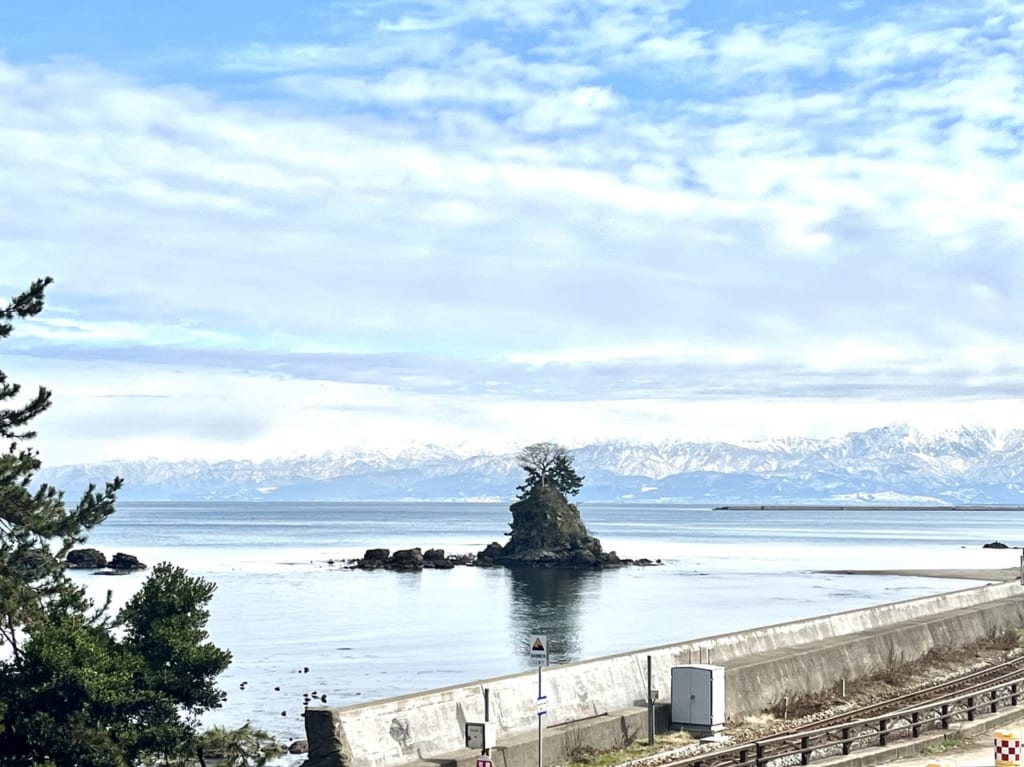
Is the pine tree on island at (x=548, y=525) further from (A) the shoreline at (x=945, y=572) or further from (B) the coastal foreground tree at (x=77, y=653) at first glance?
(B) the coastal foreground tree at (x=77, y=653)

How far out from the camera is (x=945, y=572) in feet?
454

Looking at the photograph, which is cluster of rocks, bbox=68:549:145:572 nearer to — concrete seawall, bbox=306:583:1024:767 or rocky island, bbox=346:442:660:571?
rocky island, bbox=346:442:660:571

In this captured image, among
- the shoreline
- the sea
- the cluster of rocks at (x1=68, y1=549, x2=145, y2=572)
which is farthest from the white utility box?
the cluster of rocks at (x1=68, y1=549, x2=145, y2=572)

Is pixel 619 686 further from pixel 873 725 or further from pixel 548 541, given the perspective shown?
pixel 548 541

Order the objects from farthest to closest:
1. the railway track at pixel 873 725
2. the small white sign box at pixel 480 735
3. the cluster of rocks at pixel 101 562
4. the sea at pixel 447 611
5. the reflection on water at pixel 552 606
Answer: the cluster of rocks at pixel 101 562 → the reflection on water at pixel 552 606 → the sea at pixel 447 611 → the railway track at pixel 873 725 → the small white sign box at pixel 480 735

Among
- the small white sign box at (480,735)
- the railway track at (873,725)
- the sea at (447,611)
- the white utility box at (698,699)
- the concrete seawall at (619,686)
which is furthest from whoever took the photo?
the sea at (447,611)

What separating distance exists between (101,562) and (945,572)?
94.5m

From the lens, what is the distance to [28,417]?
33.1 m

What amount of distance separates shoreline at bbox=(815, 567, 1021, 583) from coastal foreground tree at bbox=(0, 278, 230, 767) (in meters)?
109

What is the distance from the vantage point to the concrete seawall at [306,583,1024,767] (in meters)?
22.2

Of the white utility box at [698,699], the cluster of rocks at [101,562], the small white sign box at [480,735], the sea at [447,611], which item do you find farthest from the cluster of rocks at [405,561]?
the small white sign box at [480,735]

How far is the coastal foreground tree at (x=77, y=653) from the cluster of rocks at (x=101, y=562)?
111 meters

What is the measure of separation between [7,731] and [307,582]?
98397mm

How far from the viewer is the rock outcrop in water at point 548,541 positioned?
147 metres
